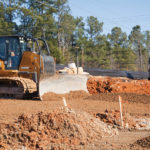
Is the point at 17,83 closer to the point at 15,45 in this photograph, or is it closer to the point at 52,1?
the point at 15,45

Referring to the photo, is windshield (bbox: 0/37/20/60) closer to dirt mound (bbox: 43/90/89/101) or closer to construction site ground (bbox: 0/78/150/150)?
construction site ground (bbox: 0/78/150/150)

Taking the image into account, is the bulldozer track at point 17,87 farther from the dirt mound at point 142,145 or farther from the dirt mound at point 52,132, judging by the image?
the dirt mound at point 142,145

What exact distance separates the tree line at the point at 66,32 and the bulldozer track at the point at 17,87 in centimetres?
2319

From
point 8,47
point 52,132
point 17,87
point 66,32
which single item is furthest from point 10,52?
point 66,32

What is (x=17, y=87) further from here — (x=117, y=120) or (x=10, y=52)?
(x=117, y=120)

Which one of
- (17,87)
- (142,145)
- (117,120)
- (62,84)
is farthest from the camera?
(62,84)

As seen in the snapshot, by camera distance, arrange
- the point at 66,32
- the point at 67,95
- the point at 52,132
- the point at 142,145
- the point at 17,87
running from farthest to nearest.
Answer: the point at 66,32, the point at 67,95, the point at 17,87, the point at 52,132, the point at 142,145

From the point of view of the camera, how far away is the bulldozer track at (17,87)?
11.9 m

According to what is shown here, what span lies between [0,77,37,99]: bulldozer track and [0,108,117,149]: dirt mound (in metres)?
5.58

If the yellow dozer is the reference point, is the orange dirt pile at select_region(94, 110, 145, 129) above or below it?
below

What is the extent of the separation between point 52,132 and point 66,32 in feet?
139

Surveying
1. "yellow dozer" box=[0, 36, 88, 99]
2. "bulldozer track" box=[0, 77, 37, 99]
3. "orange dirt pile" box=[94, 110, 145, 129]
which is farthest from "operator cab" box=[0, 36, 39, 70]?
"orange dirt pile" box=[94, 110, 145, 129]

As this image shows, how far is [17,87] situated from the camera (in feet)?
39.8

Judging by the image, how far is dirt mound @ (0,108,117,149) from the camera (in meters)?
5.62
